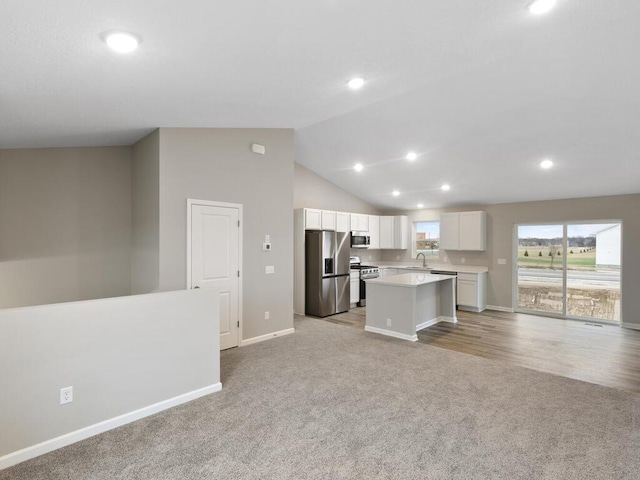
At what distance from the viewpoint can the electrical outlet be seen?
239cm

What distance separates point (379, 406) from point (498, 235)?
5.74 meters

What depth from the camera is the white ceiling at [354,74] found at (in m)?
2.03

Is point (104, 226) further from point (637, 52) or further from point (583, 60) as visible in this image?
point (637, 52)

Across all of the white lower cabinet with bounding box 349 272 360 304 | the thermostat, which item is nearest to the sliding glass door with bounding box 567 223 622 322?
the white lower cabinet with bounding box 349 272 360 304

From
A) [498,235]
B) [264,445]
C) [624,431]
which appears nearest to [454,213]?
[498,235]

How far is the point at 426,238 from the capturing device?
8516mm

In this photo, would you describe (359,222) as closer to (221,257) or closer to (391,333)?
(391,333)

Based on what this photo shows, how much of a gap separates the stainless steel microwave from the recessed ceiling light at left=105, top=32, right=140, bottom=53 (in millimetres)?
5956

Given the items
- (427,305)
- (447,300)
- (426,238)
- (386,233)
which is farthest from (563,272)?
(386,233)

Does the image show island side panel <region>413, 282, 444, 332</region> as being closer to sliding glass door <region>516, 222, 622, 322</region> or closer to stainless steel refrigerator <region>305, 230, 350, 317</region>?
stainless steel refrigerator <region>305, 230, 350, 317</region>

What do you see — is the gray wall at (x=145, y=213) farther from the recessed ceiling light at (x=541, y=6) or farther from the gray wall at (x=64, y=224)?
the recessed ceiling light at (x=541, y=6)

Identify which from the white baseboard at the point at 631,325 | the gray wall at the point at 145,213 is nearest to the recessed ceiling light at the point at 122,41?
the gray wall at the point at 145,213

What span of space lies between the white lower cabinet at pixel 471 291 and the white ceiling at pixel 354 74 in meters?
2.46

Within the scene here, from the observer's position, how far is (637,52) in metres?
2.96
